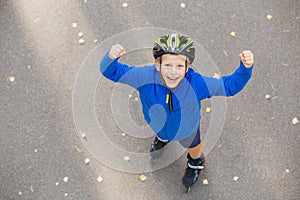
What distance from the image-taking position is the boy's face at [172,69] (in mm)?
2518

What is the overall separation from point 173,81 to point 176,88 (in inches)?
2.8

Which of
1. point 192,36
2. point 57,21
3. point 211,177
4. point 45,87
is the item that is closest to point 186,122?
point 211,177

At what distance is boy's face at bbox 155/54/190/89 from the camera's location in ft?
8.26

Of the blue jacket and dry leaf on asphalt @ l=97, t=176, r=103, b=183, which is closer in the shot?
the blue jacket

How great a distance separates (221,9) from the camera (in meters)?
4.14

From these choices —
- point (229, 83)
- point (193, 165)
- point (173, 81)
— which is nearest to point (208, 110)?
point (193, 165)

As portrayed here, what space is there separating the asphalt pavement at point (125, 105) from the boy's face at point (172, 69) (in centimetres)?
122

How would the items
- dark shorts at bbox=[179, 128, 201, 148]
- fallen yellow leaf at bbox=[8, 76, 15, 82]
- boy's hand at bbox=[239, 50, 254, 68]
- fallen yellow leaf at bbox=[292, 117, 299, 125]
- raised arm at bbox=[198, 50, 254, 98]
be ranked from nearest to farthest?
boy's hand at bbox=[239, 50, 254, 68], raised arm at bbox=[198, 50, 254, 98], dark shorts at bbox=[179, 128, 201, 148], fallen yellow leaf at bbox=[292, 117, 299, 125], fallen yellow leaf at bbox=[8, 76, 15, 82]

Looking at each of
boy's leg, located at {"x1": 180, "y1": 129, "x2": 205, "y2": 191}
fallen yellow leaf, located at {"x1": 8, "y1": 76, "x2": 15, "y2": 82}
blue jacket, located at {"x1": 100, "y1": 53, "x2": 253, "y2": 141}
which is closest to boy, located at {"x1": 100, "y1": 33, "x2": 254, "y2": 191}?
blue jacket, located at {"x1": 100, "y1": 53, "x2": 253, "y2": 141}

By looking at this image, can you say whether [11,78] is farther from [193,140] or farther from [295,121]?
[295,121]

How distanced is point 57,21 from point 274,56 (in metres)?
2.12

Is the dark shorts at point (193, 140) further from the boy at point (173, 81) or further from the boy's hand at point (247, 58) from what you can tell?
the boy's hand at point (247, 58)

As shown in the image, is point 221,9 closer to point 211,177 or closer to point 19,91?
point 211,177

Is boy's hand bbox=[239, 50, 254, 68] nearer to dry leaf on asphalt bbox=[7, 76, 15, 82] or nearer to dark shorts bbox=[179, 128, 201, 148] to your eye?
dark shorts bbox=[179, 128, 201, 148]
